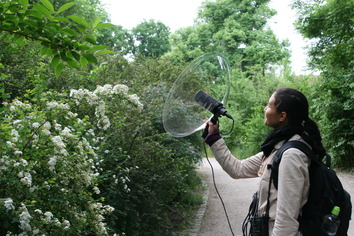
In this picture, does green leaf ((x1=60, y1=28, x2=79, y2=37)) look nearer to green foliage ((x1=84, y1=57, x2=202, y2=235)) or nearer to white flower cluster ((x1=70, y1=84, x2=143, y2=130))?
white flower cluster ((x1=70, y1=84, x2=143, y2=130))

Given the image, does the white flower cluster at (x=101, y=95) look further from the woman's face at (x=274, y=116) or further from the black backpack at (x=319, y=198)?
the black backpack at (x=319, y=198)

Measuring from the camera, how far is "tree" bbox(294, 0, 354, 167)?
38.2ft

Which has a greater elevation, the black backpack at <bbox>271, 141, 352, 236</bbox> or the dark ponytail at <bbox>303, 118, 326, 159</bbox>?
the dark ponytail at <bbox>303, 118, 326, 159</bbox>

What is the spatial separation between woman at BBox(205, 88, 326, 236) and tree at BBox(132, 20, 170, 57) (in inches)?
1887

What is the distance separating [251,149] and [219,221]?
428 inches

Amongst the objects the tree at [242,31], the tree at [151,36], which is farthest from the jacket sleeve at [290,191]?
the tree at [151,36]

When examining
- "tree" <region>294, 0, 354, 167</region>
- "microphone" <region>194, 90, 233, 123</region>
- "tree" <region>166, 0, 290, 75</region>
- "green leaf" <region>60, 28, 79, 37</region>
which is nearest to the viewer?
"green leaf" <region>60, 28, 79, 37</region>

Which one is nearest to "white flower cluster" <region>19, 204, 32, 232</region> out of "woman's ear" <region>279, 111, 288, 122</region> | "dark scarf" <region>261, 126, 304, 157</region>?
"dark scarf" <region>261, 126, 304, 157</region>

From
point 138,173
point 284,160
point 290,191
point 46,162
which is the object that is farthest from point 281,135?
point 138,173

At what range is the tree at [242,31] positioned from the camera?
30516 mm

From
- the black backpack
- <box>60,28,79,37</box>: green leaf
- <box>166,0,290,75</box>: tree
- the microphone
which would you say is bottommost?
the black backpack

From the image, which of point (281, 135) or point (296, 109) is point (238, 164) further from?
point (296, 109)

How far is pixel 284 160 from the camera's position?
6.83ft

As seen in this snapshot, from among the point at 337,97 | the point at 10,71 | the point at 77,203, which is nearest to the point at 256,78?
the point at 337,97
